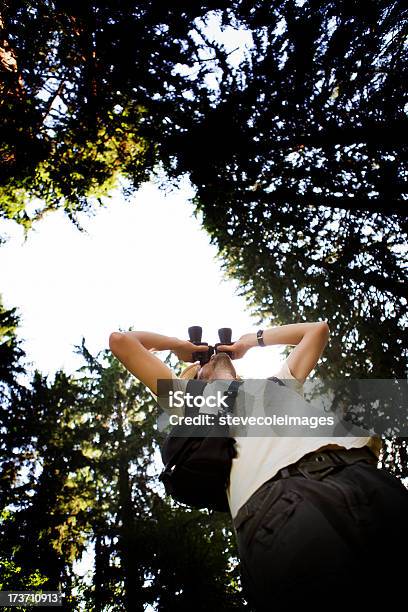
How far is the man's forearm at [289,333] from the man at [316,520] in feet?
2.80

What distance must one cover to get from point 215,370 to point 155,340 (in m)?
0.43

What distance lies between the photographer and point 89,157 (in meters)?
7.69

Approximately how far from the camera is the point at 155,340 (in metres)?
2.44

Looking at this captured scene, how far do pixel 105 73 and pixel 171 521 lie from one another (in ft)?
48.5

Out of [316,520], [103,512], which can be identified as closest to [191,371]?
[316,520]

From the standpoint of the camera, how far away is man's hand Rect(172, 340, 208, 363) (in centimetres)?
258

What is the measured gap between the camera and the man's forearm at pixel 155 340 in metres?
2.38

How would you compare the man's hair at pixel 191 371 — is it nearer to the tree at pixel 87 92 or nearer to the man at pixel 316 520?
the man at pixel 316 520

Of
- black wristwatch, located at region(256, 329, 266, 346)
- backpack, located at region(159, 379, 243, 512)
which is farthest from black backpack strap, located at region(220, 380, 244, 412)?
black wristwatch, located at region(256, 329, 266, 346)

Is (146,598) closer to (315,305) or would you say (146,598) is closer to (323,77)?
(315,305)

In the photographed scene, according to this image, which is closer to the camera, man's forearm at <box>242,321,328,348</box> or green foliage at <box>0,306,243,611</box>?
man's forearm at <box>242,321,328,348</box>

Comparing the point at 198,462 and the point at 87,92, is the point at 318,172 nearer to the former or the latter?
the point at 87,92

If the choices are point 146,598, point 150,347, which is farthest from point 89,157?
point 146,598

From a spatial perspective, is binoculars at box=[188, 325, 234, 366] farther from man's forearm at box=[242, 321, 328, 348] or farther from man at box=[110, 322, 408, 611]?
man at box=[110, 322, 408, 611]
